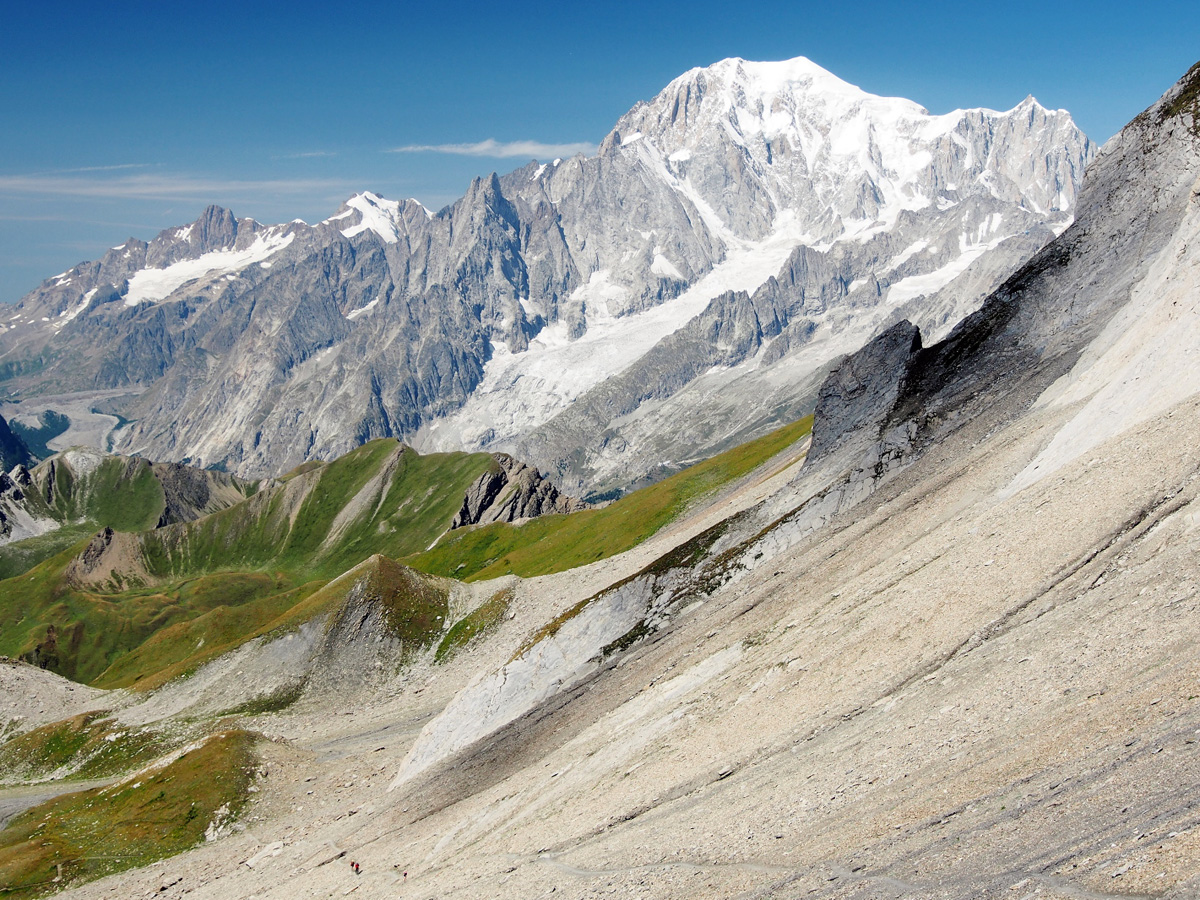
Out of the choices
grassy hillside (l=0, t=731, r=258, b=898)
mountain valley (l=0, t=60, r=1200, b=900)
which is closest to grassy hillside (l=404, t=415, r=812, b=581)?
mountain valley (l=0, t=60, r=1200, b=900)

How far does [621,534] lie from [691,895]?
91638mm

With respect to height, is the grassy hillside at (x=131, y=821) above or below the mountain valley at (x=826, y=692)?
below

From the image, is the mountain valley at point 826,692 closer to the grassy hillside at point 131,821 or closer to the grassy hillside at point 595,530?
the grassy hillside at point 131,821

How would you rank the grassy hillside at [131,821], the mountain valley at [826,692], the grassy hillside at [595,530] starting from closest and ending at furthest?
the mountain valley at [826,692], the grassy hillside at [131,821], the grassy hillside at [595,530]

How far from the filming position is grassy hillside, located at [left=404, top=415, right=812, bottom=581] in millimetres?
118938

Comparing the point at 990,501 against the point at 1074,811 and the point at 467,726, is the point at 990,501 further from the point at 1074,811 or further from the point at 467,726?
the point at 467,726

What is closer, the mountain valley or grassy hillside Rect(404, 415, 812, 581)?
the mountain valley

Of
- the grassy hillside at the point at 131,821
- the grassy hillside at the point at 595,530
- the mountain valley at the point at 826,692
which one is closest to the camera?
the mountain valley at the point at 826,692

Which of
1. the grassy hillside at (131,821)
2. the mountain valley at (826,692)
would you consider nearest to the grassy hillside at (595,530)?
the mountain valley at (826,692)

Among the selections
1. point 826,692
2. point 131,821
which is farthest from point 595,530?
point 826,692

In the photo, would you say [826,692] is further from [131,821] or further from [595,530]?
[595,530]

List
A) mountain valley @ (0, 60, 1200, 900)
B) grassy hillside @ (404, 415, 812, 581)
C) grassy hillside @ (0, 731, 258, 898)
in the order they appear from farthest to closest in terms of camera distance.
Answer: grassy hillside @ (404, 415, 812, 581), grassy hillside @ (0, 731, 258, 898), mountain valley @ (0, 60, 1200, 900)

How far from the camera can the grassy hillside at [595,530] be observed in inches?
4683

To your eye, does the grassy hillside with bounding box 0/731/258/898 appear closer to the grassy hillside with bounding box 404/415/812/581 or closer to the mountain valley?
the mountain valley
